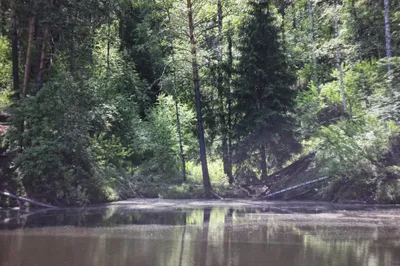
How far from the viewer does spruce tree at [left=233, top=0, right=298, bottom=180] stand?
21.6 metres

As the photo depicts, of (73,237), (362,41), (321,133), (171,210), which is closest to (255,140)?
(321,133)

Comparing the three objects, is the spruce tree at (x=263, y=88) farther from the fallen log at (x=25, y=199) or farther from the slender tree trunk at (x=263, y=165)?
the fallen log at (x=25, y=199)

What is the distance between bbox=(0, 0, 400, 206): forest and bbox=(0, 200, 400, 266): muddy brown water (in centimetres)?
266

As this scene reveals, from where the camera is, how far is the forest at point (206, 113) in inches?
730

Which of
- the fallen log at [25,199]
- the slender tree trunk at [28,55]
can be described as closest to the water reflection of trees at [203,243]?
the fallen log at [25,199]

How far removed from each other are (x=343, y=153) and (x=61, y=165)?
1265cm

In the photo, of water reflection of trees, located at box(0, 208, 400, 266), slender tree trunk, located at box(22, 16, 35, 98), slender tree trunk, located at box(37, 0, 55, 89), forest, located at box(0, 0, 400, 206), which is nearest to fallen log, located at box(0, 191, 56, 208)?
forest, located at box(0, 0, 400, 206)

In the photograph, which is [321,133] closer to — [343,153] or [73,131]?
[343,153]

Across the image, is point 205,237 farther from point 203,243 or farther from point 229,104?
point 229,104

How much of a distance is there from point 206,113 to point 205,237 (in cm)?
1439

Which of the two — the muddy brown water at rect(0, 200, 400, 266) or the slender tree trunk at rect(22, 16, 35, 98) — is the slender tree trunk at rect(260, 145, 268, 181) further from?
the slender tree trunk at rect(22, 16, 35, 98)

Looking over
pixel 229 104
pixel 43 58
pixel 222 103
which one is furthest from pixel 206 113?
pixel 43 58

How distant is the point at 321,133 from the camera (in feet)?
64.6

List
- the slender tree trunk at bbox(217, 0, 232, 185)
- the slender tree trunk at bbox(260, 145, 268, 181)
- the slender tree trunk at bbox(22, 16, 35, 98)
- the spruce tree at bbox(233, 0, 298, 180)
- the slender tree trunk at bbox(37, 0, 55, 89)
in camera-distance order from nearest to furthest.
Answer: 1. the slender tree trunk at bbox(22, 16, 35, 98)
2. the slender tree trunk at bbox(37, 0, 55, 89)
3. the spruce tree at bbox(233, 0, 298, 180)
4. the slender tree trunk at bbox(260, 145, 268, 181)
5. the slender tree trunk at bbox(217, 0, 232, 185)
